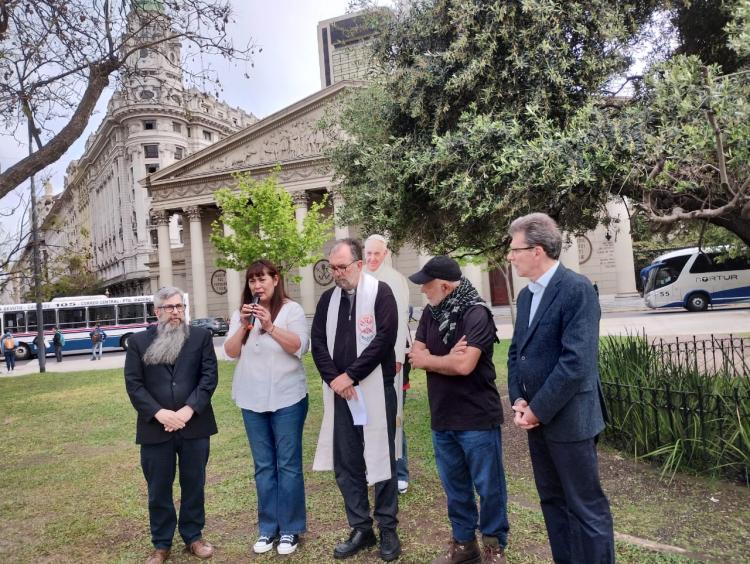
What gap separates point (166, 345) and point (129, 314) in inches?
1202

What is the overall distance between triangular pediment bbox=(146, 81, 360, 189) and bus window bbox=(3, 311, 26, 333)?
14.5 meters

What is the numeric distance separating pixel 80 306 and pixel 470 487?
31.6m

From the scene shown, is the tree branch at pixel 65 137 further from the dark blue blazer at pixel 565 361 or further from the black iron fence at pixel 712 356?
the black iron fence at pixel 712 356

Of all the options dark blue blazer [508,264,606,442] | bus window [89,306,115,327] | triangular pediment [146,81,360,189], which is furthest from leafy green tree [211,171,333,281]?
dark blue blazer [508,264,606,442]

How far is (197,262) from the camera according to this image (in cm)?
4156

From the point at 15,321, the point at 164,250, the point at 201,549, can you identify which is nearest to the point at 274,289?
the point at 201,549

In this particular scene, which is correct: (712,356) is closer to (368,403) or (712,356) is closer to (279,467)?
(368,403)

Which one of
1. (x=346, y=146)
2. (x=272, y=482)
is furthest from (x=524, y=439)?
(x=346, y=146)

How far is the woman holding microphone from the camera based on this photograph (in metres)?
3.93

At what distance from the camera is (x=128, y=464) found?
6824 millimetres

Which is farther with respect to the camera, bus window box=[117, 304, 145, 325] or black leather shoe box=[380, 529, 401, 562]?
bus window box=[117, 304, 145, 325]

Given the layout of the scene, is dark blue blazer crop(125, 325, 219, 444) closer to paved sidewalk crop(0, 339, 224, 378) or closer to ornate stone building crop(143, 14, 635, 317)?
paved sidewalk crop(0, 339, 224, 378)

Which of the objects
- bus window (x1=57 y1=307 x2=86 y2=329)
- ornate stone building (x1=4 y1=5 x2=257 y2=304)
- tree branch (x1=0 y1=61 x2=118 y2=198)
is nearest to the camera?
tree branch (x1=0 y1=61 x2=118 y2=198)

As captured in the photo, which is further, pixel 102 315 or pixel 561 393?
pixel 102 315
